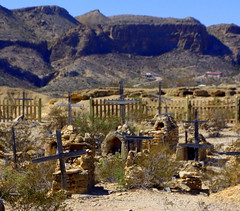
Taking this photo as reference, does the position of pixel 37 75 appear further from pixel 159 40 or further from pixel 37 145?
pixel 37 145

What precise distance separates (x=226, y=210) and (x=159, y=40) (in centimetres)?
8442

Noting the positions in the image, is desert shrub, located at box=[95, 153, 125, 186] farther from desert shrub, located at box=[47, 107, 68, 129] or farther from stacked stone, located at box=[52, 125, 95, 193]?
desert shrub, located at box=[47, 107, 68, 129]

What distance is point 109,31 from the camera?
89.4m

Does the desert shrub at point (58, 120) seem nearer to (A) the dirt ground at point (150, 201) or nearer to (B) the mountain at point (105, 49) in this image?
(A) the dirt ground at point (150, 201)

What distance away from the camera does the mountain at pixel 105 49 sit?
71.9m

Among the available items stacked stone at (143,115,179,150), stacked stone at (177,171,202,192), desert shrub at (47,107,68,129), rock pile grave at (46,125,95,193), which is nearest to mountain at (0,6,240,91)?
desert shrub at (47,107,68,129)

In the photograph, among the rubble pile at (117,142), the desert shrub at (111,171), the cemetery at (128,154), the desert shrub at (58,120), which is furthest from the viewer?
the desert shrub at (58,120)

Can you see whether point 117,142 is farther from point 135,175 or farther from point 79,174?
point 79,174

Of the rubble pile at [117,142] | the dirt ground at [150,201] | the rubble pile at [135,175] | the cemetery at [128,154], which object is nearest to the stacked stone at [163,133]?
the cemetery at [128,154]

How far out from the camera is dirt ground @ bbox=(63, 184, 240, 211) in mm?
9281

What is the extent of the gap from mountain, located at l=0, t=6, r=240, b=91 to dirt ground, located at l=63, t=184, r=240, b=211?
5197cm

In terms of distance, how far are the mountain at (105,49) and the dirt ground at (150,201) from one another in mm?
51965

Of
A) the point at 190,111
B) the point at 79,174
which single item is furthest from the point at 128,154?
the point at 190,111

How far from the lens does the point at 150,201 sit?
9906 millimetres
